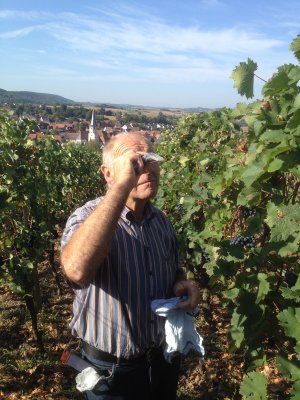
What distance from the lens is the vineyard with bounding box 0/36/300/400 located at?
157 cm

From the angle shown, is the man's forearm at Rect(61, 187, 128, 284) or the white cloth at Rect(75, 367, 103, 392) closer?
the man's forearm at Rect(61, 187, 128, 284)

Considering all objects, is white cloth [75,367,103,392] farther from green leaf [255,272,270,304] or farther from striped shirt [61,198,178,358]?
green leaf [255,272,270,304]

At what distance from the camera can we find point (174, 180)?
5254mm

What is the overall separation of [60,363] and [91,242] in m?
3.17

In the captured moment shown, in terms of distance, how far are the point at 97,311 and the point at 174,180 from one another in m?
3.60

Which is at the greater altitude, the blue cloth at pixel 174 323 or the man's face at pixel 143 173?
the man's face at pixel 143 173

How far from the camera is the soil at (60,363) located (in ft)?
11.4

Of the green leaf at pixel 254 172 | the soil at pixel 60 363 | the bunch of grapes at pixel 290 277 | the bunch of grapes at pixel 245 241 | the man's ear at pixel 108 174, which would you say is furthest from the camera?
the soil at pixel 60 363

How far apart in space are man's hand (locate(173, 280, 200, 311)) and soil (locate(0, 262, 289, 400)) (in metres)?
1.84

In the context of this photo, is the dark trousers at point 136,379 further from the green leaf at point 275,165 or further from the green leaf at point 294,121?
the green leaf at point 294,121

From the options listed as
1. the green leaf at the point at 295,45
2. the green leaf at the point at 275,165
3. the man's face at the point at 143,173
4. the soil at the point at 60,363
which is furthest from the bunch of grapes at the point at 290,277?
the soil at the point at 60,363

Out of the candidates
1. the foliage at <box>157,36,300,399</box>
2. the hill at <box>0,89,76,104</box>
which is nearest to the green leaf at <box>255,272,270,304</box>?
the foliage at <box>157,36,300,399</box>

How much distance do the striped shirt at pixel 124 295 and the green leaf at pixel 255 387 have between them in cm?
47

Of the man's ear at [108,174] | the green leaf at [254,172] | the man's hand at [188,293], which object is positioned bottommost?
the man's hand at [188,293]
